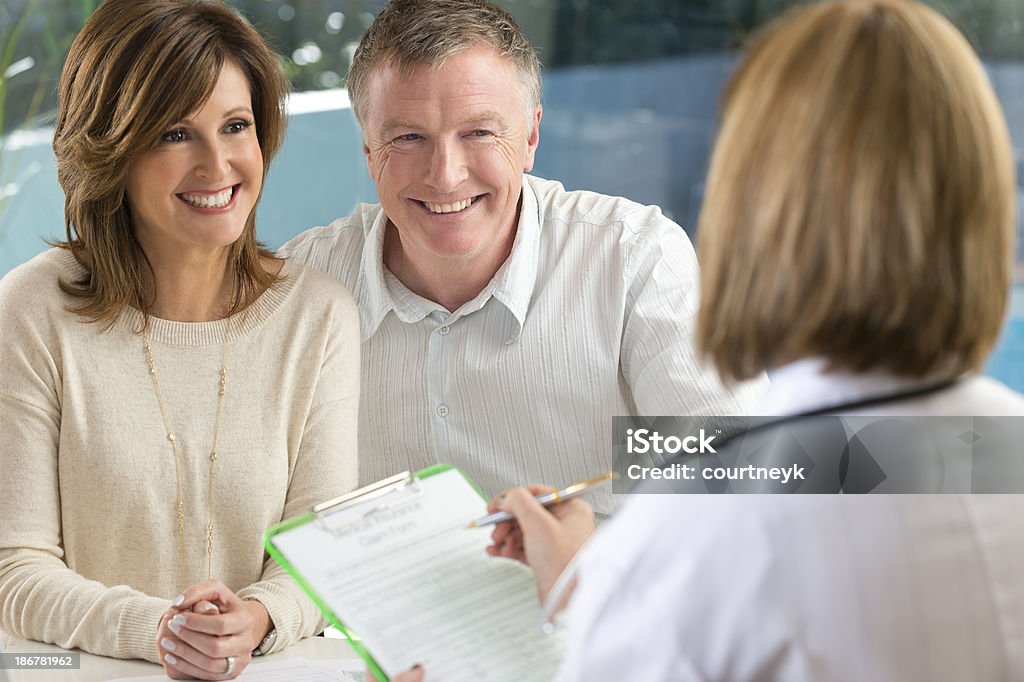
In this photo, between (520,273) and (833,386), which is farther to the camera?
(520,273)

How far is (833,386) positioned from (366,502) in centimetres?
51

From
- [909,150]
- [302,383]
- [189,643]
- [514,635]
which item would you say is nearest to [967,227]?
[909,150]

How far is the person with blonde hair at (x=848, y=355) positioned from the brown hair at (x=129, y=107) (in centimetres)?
96

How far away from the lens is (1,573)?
1.35m

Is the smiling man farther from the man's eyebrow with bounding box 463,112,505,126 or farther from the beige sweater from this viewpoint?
the beige sweater

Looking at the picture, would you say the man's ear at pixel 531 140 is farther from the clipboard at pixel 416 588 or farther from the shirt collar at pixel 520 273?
the clipboard at pixel 416 588

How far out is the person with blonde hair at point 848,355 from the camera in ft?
2.20

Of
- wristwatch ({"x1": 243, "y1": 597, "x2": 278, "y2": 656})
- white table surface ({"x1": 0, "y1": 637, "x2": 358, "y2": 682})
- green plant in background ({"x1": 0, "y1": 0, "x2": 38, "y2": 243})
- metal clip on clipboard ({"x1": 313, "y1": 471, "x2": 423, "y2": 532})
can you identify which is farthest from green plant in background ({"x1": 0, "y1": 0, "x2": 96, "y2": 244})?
metal clip on clipboard ({"x1": 313, "y1": 471, "x2": 423, "y2": 532})

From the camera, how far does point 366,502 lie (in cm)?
107

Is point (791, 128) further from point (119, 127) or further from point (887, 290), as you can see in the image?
point (119, 127)

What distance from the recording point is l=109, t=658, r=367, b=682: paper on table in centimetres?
120

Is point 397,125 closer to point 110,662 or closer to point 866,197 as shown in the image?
point 110,662

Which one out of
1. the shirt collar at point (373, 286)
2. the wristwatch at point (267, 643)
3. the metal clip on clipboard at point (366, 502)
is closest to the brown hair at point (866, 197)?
the metal clip on clipboard at point (366, 502)

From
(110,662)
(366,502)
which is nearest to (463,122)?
(366,502)
